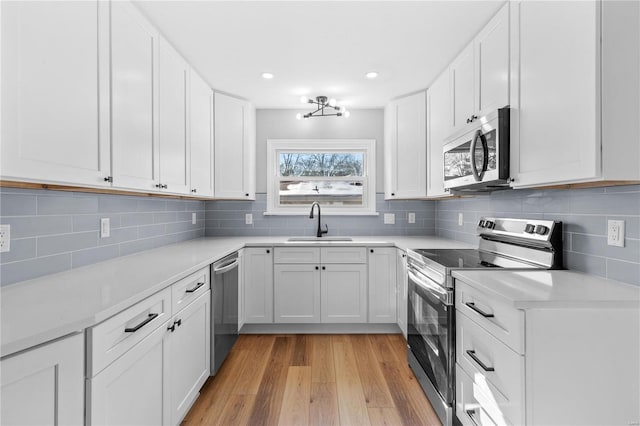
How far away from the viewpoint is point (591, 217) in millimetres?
1492

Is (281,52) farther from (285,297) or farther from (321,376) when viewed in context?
(321,376)

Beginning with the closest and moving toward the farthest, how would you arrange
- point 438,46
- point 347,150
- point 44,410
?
1. point 44,410
2. point 438,46
3. point 347,150

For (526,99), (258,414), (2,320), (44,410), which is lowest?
(258,414)

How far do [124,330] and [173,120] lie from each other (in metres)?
1.53

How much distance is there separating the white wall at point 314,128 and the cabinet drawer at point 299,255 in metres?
0.94

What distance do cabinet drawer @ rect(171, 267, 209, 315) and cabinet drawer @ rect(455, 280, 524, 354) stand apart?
1486 millimetres

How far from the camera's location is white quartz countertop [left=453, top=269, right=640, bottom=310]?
3.72 feet

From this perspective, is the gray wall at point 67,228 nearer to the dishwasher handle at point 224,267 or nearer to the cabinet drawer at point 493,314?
the dishwasher handle at point 224,267

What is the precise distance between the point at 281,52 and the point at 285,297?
6.89ft

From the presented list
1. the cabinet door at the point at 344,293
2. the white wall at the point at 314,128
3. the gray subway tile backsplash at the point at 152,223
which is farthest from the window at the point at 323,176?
the gray subway tile backsplash at the point at 152,223

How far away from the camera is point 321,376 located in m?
2.23

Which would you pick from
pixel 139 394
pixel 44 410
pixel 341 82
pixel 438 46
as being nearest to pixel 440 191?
pixel 438 46

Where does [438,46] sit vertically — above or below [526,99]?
above

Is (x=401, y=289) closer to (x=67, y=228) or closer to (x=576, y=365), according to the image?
(x=576, y=365)
